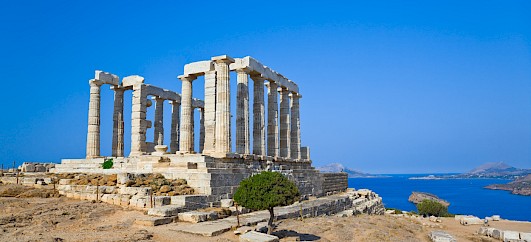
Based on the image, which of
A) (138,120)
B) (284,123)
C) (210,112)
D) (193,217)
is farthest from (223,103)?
(284,123)

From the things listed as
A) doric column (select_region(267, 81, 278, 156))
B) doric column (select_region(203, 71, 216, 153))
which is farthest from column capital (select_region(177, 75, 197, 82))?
doric column (select_region(267, 81, 278, 156))

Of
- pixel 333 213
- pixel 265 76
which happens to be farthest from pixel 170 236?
pixel 265 76

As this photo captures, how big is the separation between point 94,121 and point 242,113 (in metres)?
12.4

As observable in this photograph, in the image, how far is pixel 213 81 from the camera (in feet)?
84.7

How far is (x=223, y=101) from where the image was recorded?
2473cm

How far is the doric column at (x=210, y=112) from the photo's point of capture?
25.0 m

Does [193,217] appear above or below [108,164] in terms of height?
below

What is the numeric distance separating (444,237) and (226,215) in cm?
1017

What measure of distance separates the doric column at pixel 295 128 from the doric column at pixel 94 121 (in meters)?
15.4

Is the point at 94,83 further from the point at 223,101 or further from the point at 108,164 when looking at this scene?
the point at 223,101

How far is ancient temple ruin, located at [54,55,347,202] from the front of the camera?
21828mm

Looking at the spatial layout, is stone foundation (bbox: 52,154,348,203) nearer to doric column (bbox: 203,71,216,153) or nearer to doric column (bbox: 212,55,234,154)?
doric column (bbox: 212,55,234,154)

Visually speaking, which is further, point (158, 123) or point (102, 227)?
point (158, 123)

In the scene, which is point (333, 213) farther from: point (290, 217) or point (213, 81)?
point (213, 81)
